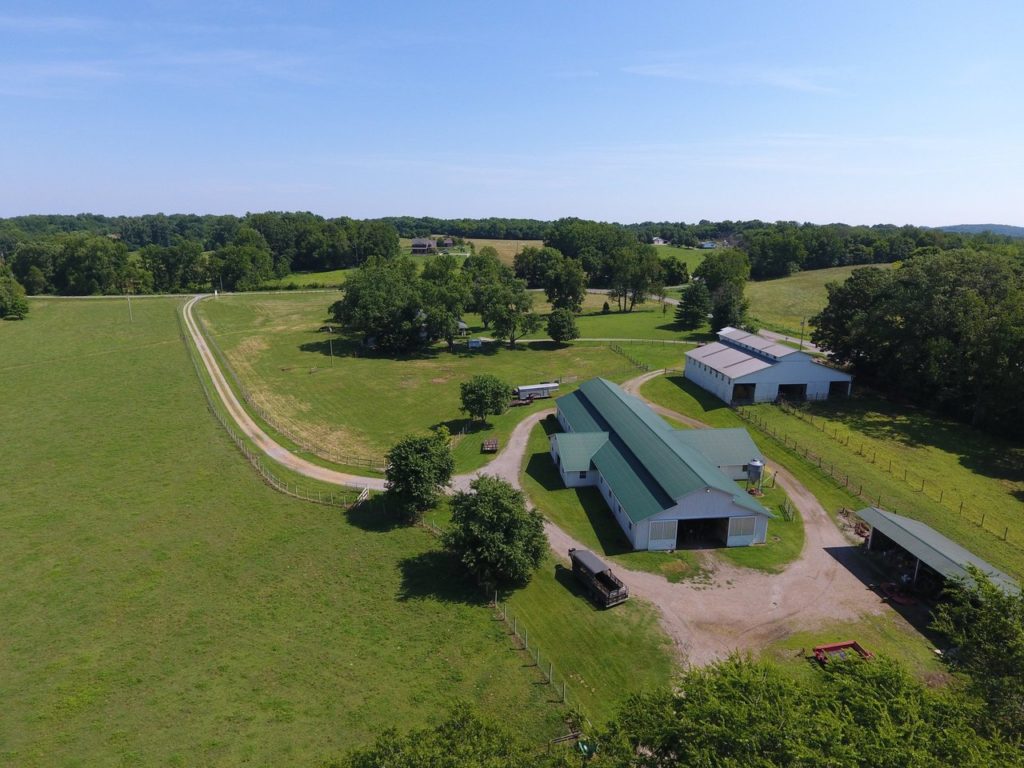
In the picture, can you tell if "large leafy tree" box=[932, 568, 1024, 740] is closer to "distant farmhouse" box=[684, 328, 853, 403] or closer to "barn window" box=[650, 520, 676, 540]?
"barn window" box=[650, 520, 676, 540]

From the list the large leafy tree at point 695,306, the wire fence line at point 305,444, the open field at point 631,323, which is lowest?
the wire fence line at point 305,444

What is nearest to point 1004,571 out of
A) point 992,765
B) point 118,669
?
point 992,765

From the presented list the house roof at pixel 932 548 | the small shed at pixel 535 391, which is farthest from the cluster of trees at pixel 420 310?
the house roof at pixel 932 548

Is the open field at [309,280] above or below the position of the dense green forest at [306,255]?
below

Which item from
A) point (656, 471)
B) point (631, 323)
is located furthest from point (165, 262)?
point (656, 471)

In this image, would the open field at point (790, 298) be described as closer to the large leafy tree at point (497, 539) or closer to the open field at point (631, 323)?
the open field at point (631, 323)

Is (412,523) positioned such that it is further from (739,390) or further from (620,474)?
(739,390)

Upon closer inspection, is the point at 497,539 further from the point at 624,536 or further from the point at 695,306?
the point at 695,306
